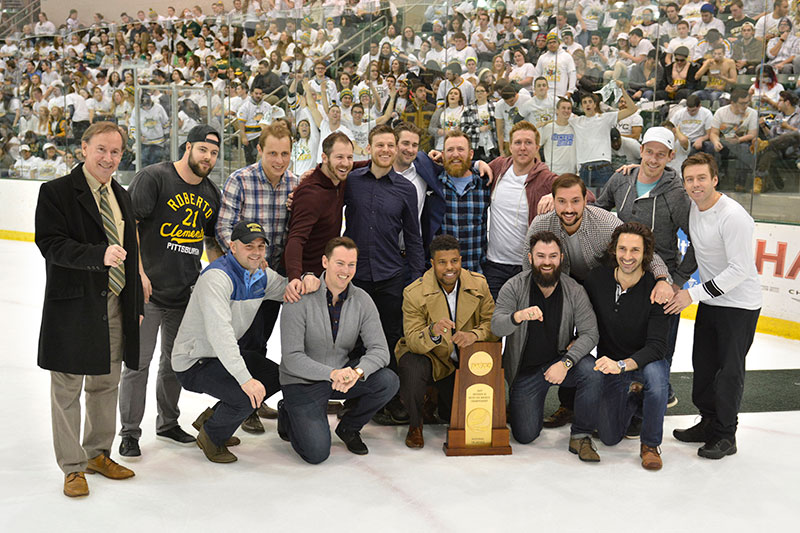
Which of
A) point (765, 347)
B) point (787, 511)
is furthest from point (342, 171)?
point (765, 347)

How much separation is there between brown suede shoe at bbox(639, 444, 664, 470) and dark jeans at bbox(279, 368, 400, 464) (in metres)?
1.21

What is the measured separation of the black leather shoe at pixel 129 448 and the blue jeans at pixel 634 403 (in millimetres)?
2225

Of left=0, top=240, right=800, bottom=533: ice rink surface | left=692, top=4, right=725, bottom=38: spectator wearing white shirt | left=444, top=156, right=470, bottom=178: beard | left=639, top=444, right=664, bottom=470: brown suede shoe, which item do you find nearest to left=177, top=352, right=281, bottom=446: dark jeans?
left=0, top=240, right=800, bottom=533: ice rink surface

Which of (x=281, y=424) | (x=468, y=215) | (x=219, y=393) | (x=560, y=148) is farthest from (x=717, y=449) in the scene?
(x=560, y=148)

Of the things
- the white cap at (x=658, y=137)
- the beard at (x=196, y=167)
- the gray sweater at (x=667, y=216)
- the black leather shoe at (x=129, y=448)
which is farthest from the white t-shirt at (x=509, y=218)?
the black leather shoe at (x=129, y=448)

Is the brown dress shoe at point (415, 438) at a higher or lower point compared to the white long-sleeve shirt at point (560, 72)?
lower

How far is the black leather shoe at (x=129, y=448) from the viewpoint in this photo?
3.77 metres

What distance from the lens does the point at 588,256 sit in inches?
163

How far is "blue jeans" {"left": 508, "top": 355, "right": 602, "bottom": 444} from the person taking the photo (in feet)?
13.1

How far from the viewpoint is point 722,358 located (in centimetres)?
396

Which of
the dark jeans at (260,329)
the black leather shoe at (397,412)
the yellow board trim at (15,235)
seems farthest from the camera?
the yellow board trim at (15,235)

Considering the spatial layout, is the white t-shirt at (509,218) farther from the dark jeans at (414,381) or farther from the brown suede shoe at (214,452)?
the brown suede shoe at (214,452)

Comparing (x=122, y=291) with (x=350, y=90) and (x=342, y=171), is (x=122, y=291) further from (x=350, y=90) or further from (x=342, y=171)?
(x=350, y=90)

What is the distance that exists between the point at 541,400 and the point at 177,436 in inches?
71.8
